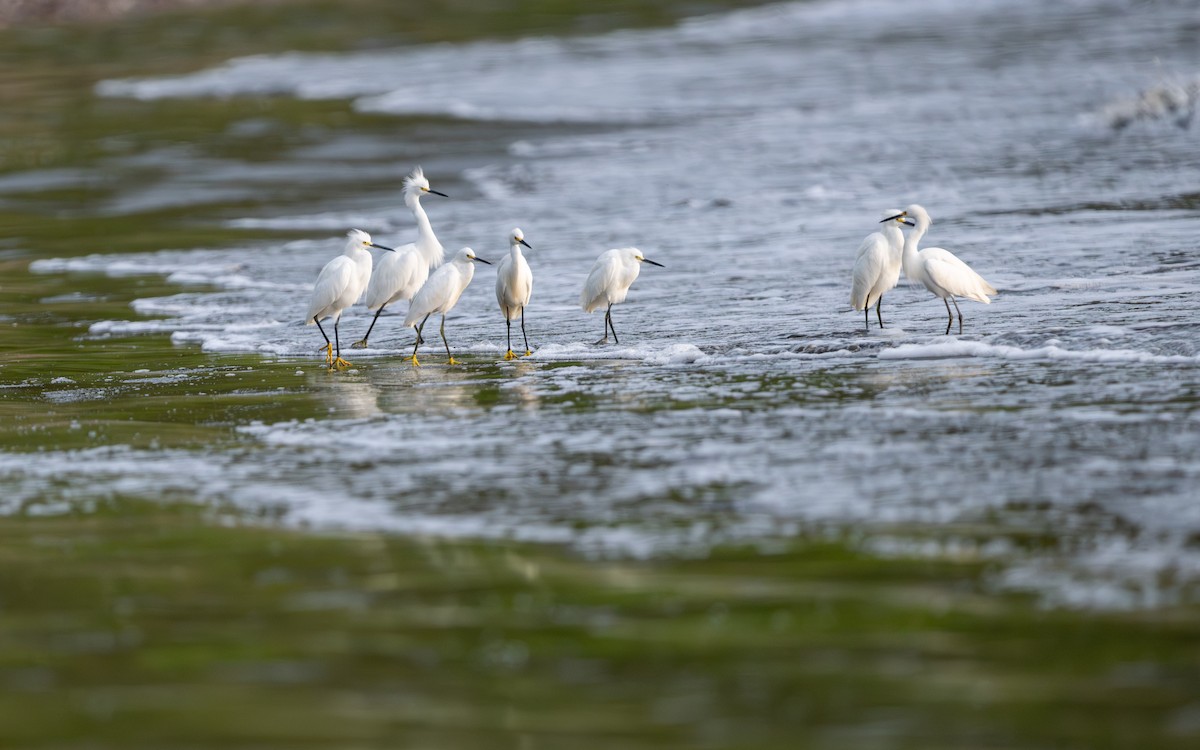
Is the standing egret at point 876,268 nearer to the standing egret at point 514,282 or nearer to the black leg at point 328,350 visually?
the standing egret at point 514,282

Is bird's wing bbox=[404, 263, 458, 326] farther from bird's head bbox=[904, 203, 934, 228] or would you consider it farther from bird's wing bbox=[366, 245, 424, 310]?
bird's head bbox=[904, 203, 934, 228]

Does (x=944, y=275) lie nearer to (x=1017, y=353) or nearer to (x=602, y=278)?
(x=1017, y=353)

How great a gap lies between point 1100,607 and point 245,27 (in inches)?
1815

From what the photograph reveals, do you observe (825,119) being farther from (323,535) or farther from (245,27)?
(245,27)

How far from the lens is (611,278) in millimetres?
10266

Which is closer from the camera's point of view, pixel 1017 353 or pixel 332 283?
pixel 1017 353

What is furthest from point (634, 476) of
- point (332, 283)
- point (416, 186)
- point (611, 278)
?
point (416, 186)

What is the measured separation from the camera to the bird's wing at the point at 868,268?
31.9 ft

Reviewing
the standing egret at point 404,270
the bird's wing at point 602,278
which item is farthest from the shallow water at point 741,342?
the standing egret at point 404,270

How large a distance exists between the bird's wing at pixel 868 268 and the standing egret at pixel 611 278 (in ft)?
4.43

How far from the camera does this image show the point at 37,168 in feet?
70.6

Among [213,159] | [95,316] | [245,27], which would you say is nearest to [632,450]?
[95,316]

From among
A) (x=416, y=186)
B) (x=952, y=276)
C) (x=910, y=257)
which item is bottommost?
(x=952, y=276)

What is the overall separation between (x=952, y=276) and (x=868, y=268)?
52 centimetres
